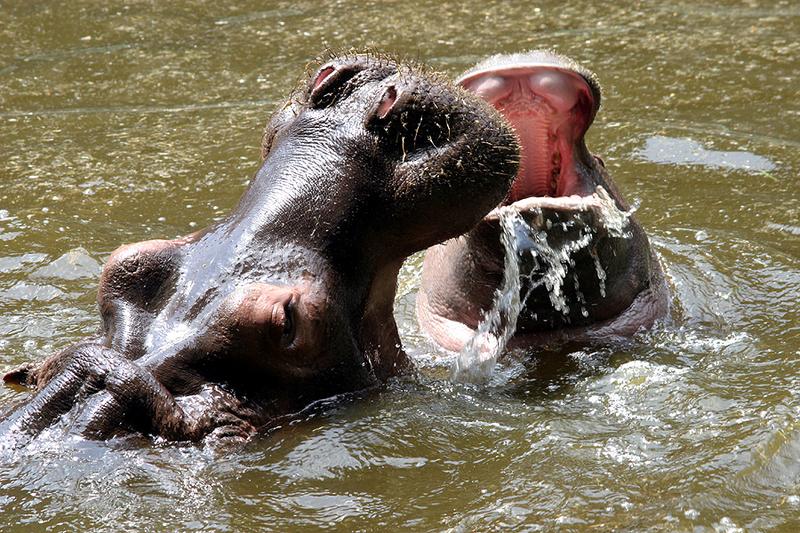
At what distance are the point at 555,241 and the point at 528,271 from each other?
0.19 meters

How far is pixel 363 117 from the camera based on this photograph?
14.1ft

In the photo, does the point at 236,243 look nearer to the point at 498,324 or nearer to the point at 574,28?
the point at 498,324

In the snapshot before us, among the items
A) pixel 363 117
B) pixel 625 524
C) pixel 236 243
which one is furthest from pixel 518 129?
pixel 625 524

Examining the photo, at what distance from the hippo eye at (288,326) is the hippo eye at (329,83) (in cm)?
85

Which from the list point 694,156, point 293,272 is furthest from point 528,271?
point 694,156

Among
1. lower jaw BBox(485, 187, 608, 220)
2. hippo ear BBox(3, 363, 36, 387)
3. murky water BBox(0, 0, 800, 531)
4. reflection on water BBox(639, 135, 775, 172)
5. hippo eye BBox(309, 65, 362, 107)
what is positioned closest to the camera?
murky water BBox(0, 0, 800, 531)

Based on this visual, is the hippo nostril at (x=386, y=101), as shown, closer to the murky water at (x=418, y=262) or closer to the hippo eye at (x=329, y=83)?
the hippo eye at (x=329, y=83)

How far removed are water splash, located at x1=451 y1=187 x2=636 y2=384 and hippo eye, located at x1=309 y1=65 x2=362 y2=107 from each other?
92 cm

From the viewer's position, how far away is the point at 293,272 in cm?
410

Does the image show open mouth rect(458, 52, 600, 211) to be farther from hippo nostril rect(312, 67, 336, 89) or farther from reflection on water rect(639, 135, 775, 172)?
reflection on water rect(639, 135, 775, 172)

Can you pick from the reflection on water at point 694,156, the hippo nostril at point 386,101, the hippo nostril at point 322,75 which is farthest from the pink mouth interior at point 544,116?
the reflection on water at point 694,156

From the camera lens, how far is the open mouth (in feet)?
17.1

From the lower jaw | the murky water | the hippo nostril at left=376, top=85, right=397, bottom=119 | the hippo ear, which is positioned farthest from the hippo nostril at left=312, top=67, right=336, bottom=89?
the hippo ear

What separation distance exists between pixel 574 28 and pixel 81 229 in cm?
509
